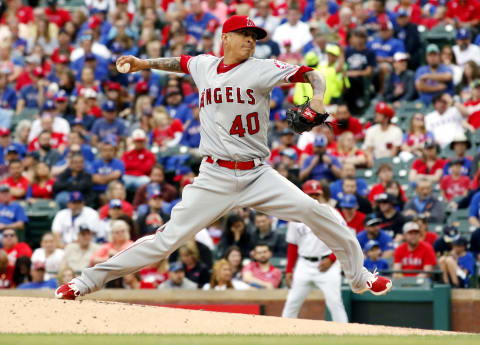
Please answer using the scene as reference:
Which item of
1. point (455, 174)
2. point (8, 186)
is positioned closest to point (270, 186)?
point (455, 174)

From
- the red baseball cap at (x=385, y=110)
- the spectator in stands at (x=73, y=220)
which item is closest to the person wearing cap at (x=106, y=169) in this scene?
the spectator in stands at (x=73, y=220)

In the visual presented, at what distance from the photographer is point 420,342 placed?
5.58m

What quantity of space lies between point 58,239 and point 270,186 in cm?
604

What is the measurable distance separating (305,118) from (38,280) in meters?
5.75

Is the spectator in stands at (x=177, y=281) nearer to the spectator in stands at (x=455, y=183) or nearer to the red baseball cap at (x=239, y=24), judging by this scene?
the spectator in stands at (x=455, y=183)

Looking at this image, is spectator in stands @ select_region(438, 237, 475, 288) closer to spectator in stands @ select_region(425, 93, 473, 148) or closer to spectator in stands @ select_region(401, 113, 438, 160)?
spectator in stands @ select_region(401, 113, 438, 160)

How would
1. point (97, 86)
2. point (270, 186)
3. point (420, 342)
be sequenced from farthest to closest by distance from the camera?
point (97, 86)
point (270, 186)
point (420, 342)

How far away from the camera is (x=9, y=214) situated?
12484 mm

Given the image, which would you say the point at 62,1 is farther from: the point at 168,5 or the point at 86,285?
the point at 86,285

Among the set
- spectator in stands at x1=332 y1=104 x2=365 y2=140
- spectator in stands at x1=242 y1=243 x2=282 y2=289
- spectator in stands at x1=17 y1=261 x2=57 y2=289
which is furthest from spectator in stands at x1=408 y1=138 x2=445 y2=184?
spectator in stands at x1=17 y1=261 x2=57 y2=289

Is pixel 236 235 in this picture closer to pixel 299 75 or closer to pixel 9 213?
pixel 9 213

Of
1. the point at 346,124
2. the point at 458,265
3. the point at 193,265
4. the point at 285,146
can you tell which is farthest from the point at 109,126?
the point at 458,265

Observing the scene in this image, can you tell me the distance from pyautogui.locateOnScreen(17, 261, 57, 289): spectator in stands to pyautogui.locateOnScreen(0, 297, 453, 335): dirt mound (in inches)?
166

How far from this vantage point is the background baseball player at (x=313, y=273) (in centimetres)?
916
